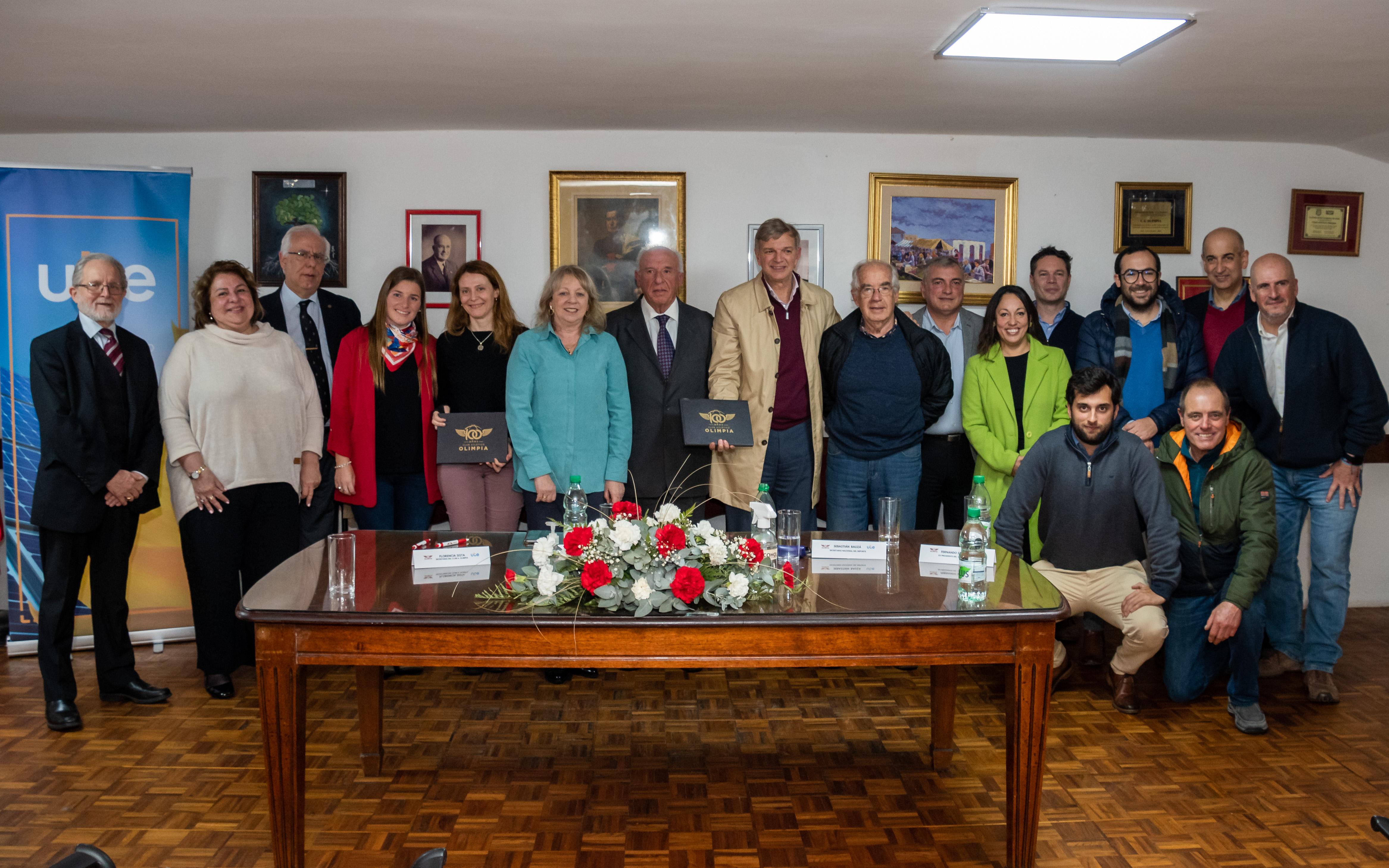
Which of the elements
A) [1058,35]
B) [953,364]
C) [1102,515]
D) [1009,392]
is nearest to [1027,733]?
[1102,515]

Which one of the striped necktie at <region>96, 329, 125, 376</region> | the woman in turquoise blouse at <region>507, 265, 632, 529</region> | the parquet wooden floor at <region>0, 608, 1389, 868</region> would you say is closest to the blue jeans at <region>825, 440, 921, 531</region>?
the parquet wooden floor at <region>0, 608, 1389, 868</region>

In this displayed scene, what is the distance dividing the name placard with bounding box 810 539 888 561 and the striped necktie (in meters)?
2.82

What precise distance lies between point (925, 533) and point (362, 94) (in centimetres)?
310

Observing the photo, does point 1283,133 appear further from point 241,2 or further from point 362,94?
point 241,2

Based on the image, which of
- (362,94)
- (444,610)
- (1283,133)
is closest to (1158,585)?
(444,610)

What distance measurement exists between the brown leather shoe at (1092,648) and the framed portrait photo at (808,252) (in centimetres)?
221

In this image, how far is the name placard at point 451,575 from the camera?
101 inches

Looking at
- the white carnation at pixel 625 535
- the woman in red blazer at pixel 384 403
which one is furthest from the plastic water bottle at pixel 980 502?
the woman in red blazer at pixel 384 403

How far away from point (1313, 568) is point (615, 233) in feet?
11.9

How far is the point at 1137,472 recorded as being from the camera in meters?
3.45

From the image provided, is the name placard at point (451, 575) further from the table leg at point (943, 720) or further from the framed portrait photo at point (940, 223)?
the framed portrait photo at point (940, 223)

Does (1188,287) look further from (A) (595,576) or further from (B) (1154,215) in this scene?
(A) (595,576)

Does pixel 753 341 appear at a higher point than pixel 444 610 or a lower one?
higher

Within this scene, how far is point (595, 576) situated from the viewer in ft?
7.38
